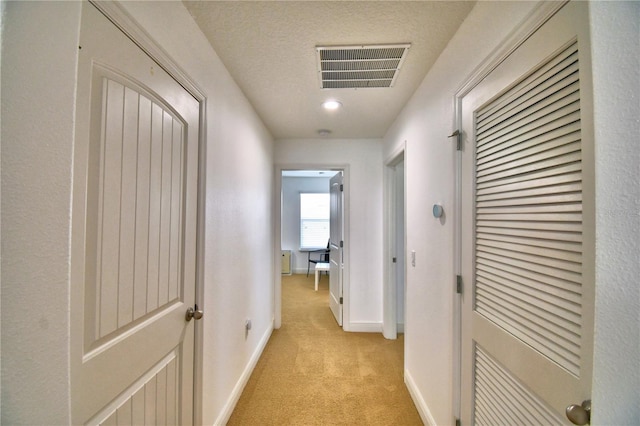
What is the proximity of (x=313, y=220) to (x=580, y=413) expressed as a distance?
600cm

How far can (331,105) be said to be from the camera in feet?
7.44

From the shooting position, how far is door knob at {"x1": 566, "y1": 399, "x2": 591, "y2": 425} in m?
0.64

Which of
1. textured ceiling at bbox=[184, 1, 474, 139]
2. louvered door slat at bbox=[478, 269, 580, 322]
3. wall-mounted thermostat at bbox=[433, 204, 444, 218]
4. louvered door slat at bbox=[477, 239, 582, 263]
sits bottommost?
louvered door slat at bbox=[478, 269, 580, 322]

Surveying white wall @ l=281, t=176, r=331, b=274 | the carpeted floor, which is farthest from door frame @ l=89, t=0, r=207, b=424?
white wall @ l=281, t=176, r=331, b=274

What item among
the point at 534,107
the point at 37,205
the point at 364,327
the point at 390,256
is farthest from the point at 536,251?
the point at 364,327

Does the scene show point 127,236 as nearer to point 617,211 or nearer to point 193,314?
point 193,314

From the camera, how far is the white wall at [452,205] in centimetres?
51

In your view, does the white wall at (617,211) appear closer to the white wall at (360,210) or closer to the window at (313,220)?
the white wall at (360,210)

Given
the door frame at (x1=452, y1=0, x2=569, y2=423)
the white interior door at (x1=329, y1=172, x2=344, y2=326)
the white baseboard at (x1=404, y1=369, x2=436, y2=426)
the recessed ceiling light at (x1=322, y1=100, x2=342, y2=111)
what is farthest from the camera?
the white interior door at (x1=329, y1=172, x2=344, y2=326)

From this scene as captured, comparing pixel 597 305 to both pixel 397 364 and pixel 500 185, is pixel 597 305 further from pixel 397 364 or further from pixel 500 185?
pixel 397 364

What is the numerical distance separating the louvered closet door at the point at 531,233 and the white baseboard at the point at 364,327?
1.98m

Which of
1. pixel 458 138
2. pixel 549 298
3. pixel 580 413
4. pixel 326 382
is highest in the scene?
pixel 458 138

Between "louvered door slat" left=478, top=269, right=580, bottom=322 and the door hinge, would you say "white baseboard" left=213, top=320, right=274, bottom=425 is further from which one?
the door hinge

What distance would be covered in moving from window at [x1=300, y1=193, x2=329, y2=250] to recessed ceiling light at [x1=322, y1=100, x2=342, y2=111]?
14.0 ft
